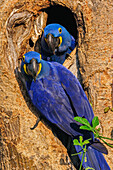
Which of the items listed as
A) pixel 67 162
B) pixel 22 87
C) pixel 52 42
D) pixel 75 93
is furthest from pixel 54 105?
pixel 52 42

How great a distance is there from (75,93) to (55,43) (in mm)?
1021

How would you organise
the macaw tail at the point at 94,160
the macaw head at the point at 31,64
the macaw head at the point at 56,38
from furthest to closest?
the macaw head at the point at 56,38, the macaw head at the point at 31,64, the macaw tail at the point at 94,160

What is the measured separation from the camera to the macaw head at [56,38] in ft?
10.6

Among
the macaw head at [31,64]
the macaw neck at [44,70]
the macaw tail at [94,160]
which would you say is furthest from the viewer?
the macaw neck at [44,70]

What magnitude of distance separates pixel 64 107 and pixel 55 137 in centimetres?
35

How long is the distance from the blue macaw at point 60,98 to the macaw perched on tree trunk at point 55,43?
1.88 feet

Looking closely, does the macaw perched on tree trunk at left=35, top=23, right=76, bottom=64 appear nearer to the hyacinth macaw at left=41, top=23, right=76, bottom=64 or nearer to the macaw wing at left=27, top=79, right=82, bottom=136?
the hyacinth macaw at left=41, top=23, right=76, bottom=64

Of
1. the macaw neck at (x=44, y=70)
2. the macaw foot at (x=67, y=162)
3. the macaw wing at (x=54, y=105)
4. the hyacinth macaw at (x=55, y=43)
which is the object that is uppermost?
the hyacinth macaw at (x=55, y=43)

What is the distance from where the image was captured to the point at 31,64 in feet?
8.60

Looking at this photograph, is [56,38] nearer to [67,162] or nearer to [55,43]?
[55,43]

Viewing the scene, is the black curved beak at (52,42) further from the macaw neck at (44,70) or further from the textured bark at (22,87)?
the macaw neck at (44,70)

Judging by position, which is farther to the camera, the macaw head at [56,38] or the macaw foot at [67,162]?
the macaw head at [56,38]

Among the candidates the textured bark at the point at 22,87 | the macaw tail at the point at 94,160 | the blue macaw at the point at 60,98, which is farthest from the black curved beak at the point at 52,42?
the macaw tail at the point at 94,160

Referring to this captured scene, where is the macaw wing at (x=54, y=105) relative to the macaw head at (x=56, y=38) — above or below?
below
